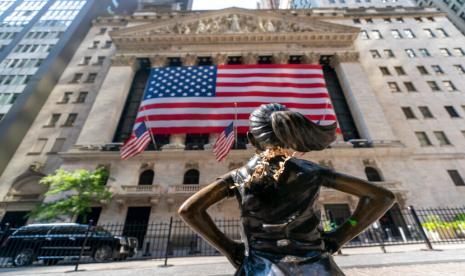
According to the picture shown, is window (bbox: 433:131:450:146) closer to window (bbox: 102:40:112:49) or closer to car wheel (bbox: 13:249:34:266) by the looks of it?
car wheel (bbox: 13:249:34:266)

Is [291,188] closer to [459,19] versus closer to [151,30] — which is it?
[151,30]

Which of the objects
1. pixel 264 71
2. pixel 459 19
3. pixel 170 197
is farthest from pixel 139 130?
pixel 459 19

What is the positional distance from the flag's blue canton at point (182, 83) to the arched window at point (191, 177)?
6927 mm

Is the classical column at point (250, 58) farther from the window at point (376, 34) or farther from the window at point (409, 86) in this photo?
the window at point (376, 34)

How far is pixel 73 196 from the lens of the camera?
47.2 ft

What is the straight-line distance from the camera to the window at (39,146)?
20859 mm

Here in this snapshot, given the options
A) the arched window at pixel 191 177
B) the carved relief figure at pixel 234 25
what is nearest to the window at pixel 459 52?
the carved relief figure at pixel 234 25

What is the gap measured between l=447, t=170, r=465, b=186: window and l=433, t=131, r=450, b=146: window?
282cm

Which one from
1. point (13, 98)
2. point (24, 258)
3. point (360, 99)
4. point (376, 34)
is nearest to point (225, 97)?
point (360, 99)

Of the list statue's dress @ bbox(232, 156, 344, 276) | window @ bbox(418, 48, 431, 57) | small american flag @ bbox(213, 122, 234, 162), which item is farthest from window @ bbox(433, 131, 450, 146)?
statue's dress @ bbox(232, 156, 344, 276)

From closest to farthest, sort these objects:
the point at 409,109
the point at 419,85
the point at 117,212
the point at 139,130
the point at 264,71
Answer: the point at 139,130
the point at 117,212
the point at 264,71
the point at 409,109
the point at 419,85

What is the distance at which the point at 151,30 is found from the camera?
96.1 feet

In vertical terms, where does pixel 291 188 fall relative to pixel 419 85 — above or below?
below

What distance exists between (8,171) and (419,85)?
139 feet
